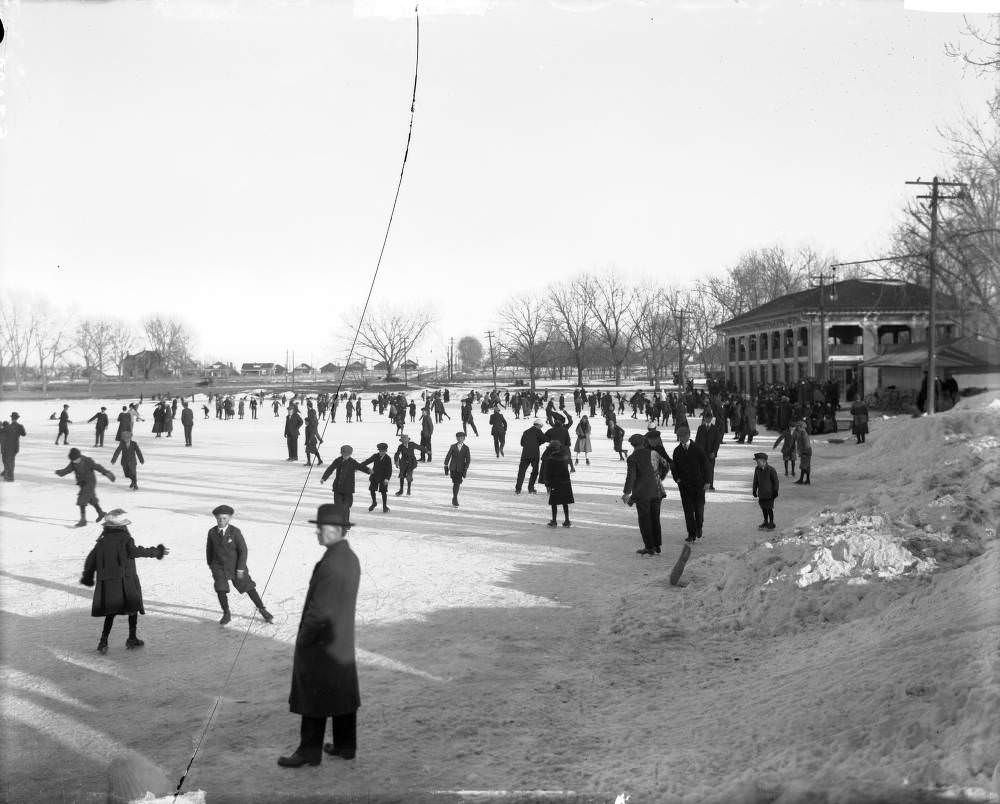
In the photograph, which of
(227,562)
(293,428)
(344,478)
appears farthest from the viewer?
(293,428)

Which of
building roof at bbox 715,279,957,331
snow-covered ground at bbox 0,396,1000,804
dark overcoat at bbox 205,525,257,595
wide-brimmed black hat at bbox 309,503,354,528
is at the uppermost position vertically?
building roof at bbox 715,279,957,331

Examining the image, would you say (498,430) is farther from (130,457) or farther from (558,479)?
(558,479)

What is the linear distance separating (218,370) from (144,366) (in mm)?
1222

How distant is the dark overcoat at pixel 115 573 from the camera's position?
231 inches

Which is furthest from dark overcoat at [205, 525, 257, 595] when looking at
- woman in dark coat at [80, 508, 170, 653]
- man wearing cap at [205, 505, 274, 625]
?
woman in dark coat at [80, 508, 170, 653]

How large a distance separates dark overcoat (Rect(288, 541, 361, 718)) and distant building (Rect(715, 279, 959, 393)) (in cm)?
870

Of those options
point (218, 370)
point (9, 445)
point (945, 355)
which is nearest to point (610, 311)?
point (218, 370)

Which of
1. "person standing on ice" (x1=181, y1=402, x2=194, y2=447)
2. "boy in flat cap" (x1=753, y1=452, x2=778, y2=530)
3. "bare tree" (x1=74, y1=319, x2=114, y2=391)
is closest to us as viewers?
"bare tree" (x1=74, y1=319, x2=114, y2=391)

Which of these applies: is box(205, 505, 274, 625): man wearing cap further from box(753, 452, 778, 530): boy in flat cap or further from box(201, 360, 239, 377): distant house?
box(753, 452, 778, 530): boy in flat cap

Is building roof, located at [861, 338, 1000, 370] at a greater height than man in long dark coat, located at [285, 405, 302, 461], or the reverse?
building roof, located at [861, 338, 1000, 370]

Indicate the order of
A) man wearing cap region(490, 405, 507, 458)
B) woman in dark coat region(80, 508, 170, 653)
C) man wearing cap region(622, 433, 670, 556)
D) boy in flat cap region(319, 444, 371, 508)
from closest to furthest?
woman in dark coat region(80, 508, 170, 653)
man wearing cap region(622, 433, 670, 556)
boy in flat cap region(319, 444, 371, 508)
man wearing cap region(490, 405, 507, 458)

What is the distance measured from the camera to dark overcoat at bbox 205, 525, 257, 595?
6.52 m

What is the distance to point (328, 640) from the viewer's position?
3740 millimetres

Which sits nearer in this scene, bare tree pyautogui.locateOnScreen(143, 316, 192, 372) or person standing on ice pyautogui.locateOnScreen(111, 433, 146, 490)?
bare tree pyautogui.locateOnScreen(143, 316, 192, 372)
